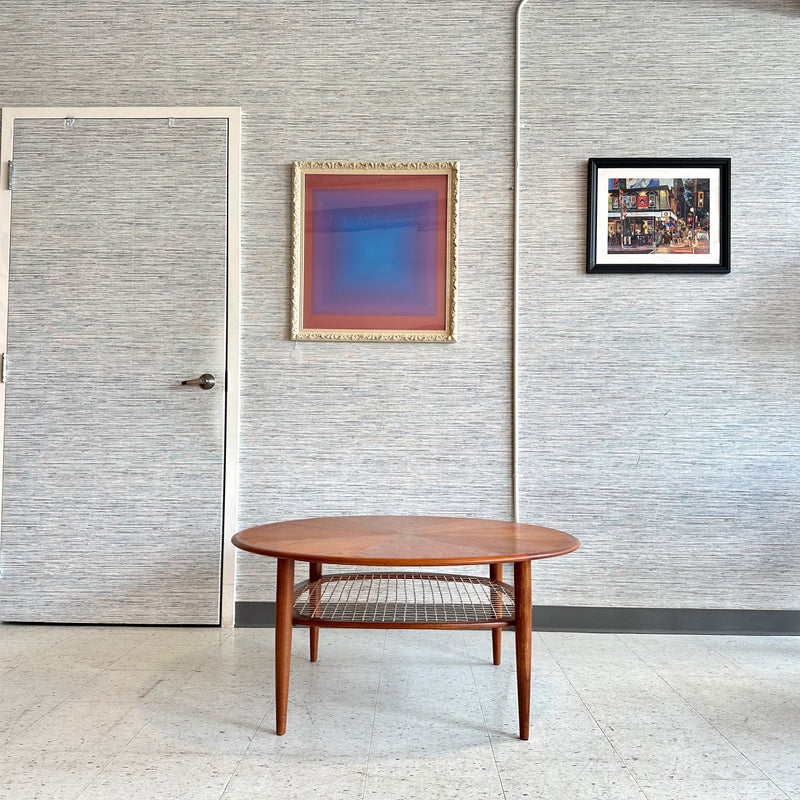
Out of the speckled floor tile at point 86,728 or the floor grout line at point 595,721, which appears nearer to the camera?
the floor grout line at point 595,721

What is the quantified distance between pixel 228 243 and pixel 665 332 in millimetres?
1773

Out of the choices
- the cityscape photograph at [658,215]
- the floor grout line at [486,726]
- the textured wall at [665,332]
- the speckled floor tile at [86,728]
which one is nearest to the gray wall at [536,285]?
the textured wall at [665,332]

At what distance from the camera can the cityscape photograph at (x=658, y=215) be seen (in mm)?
2867

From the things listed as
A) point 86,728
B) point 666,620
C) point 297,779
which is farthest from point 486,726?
point 666,620

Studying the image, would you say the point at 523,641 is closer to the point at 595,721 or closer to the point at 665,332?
the point at 595,721

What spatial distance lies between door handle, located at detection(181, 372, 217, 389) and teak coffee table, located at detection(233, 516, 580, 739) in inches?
33.8

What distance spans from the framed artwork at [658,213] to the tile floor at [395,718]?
147cm

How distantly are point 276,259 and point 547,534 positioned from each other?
60.9 inches

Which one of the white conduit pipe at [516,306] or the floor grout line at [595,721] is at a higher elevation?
the white conduit pipe at [516,306]

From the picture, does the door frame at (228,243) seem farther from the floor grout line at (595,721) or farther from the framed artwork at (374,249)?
the floor grout line at (595,721)

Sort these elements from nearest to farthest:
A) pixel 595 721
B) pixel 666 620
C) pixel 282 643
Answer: pixel 282 643
pixel 595 721
pixel 666 620

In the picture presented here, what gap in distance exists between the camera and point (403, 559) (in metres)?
1.73

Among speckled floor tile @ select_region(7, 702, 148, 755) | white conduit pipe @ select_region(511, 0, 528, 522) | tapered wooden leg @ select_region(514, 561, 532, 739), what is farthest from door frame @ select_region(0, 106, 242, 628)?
Answer: tapered wooden leg @ select_region(514, 561, 532, 739)

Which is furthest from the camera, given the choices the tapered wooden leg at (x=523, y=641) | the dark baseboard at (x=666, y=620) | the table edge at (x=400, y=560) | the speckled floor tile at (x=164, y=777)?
A: the dark baseboard at (x=666, y=620)
